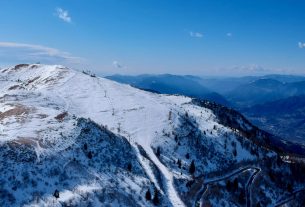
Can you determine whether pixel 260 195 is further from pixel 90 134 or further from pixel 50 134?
pixel 50 134

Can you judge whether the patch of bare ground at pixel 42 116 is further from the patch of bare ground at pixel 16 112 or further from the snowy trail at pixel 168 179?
the snowy trail at pixel 168 179

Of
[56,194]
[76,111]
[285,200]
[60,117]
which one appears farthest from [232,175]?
[56,194]

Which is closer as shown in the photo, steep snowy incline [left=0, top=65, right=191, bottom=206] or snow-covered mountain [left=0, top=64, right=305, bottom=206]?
snow-covered mountain [left=0, top=64, right=305, bottom=206]

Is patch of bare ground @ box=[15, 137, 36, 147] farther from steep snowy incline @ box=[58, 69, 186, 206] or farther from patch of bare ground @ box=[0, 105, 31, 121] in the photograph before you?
steep snowy incline @ box=[58, 69, 186, 206]

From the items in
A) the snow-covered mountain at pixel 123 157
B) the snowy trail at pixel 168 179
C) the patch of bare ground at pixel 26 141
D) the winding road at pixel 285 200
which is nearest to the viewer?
the snow-covered mountain at pixel 123 157

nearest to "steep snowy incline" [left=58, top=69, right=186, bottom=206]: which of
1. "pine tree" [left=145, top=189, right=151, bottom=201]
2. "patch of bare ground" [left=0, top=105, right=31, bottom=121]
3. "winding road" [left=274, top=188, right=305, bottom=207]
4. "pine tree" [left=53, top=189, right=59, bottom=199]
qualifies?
"pine tree" [left=145, top=189, right=151, bottom=201]

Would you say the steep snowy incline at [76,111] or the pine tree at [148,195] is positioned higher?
the steep snowy incline at [76,111]

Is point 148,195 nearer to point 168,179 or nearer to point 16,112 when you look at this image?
point 168,179

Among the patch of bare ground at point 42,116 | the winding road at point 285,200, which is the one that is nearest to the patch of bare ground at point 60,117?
the patch of bare ground at point 42,116

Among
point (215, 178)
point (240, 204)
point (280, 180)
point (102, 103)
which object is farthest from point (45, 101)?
point (280, 180)
